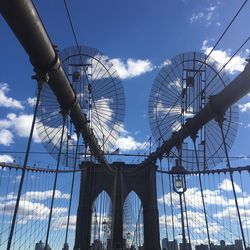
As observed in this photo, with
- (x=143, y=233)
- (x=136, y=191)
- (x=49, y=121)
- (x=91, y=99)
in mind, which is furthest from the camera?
(x=136, y=191)

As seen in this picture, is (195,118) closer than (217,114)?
No

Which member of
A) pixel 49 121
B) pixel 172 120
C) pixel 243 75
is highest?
pixel 172 120

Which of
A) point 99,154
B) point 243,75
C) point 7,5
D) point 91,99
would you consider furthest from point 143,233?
point 7,5

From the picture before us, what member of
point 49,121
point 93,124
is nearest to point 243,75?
point 49,121

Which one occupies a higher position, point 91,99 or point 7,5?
point 91,99

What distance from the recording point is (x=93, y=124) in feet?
127

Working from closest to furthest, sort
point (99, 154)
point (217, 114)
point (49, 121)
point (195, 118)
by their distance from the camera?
point (217, 114), point (195, 118), point (49, 121), point (99, 154)

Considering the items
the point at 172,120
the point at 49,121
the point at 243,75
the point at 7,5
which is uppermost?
the point at 172,120

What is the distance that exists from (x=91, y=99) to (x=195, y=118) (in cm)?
1093

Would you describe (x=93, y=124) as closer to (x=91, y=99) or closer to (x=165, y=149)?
(x=91, y=99)

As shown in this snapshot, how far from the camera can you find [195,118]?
2884 cm

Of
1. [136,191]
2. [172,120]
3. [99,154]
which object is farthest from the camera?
[136,191]

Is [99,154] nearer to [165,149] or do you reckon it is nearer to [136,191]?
[165,149]

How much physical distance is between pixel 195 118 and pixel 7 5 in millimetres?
18514
